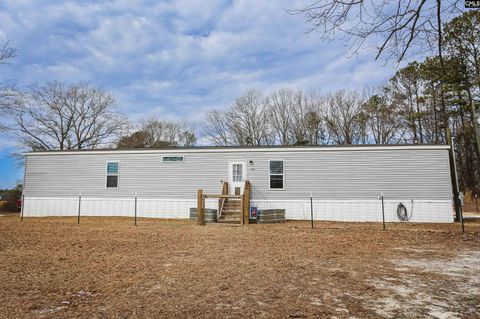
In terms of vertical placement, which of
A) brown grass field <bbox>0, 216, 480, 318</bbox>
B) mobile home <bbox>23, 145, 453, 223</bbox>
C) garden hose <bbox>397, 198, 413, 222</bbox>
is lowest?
brown grass field <bbox>0, 216, 480, 318</bbox>

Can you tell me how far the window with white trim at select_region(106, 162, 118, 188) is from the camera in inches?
638

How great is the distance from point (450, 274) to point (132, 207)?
1390cm

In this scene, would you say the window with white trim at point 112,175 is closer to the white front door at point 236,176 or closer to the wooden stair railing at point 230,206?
the wooden stair railing at point 230,206

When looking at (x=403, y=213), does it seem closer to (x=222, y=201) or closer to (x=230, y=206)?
(x=230, y=206)

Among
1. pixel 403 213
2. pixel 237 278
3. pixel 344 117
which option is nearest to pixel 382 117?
pixel 344 117

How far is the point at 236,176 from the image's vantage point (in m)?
15.4

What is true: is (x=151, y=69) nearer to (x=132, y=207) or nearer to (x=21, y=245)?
(x=132, y=207)

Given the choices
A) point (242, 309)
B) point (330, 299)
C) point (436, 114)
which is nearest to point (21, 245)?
point (242, 309)

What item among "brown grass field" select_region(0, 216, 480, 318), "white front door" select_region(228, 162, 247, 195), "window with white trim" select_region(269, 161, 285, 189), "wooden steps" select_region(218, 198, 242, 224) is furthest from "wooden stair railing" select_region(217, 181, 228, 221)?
"brown grass field" select_region(0, 216, 480, 318)

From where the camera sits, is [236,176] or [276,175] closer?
[276,175]

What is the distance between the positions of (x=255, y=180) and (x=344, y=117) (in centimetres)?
1803

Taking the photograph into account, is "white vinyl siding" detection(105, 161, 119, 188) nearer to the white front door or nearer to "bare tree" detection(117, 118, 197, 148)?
→ the white front door

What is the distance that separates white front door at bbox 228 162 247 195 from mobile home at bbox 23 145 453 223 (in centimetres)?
5

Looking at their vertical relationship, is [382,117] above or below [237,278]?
above
